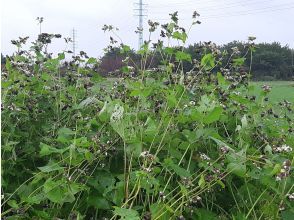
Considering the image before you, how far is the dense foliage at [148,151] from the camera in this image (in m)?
1.67

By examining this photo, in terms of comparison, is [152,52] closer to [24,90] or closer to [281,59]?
[24,90]

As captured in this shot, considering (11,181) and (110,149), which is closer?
(110,149)

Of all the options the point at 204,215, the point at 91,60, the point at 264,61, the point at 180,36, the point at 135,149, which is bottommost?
the point at 264,61

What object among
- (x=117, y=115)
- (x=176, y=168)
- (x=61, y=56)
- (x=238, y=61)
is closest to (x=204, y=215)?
(x=176, y=168)

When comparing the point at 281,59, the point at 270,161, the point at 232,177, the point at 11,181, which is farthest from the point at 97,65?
the point at 281,59

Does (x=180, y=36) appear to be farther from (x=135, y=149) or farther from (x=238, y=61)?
(x=135, y=149)

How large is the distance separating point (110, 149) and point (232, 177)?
0.46 metres

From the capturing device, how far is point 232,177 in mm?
1917

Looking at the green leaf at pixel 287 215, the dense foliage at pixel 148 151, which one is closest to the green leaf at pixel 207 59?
Answer: the dense foliage at pixel 148 151

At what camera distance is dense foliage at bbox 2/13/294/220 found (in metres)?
1.67

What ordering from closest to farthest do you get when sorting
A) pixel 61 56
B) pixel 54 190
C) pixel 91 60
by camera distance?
pixel 54 190
pixel 61 56
pixel 91 60

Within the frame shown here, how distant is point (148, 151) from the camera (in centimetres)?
168

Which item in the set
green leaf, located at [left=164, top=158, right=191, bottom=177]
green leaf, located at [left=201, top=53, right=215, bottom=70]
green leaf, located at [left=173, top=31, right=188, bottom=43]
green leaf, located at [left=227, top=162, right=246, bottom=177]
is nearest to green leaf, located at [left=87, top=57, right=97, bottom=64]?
green leaf, located at [left=173, top=31, right=188, bottom=43]

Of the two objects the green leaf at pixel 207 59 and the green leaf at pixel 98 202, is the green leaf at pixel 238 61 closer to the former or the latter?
the green leaf at pixel 207 59
